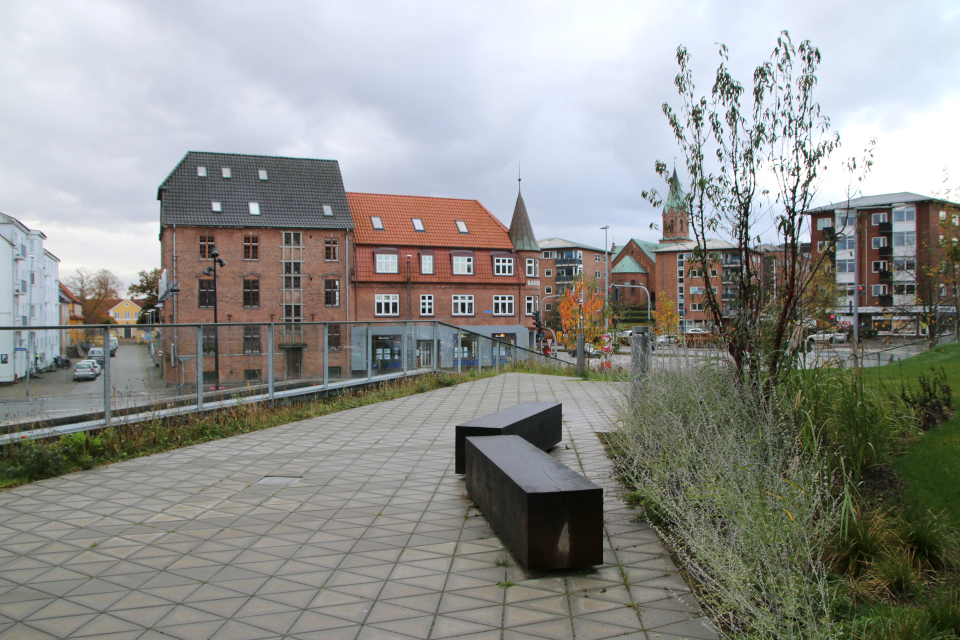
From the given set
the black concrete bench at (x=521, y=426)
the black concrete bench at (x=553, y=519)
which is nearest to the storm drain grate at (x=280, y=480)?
the black concrete bench at (x=521, y=426)

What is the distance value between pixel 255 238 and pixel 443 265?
45.8ft

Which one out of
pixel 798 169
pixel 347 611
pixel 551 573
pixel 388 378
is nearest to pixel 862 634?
pixel 551 573

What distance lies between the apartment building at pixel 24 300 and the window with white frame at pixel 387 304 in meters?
25.7

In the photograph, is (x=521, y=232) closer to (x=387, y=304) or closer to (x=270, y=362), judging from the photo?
(x=387, y=304)

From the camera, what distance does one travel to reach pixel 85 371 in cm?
751

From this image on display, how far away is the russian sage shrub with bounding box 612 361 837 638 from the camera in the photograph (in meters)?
2.82

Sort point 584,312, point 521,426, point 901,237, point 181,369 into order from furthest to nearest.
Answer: point 901,237
point 584,312
point 181,369
point 521,426

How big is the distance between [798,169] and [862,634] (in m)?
4.44

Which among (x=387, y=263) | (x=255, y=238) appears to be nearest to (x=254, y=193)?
(x=255, y=238)

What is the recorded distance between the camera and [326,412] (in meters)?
10.7

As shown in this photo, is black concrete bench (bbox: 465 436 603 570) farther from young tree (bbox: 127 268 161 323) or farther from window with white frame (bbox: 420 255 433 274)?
young tree (bbox: 127 268 161 323)

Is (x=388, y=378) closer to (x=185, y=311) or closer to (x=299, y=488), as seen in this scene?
(x=299, y=488)

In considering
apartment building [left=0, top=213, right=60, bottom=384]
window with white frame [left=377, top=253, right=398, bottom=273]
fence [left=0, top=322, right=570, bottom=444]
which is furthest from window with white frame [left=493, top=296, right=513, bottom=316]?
fence [left=0, top=322, right=570, bottom=444]

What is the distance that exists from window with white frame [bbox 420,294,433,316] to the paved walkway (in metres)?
42.7
